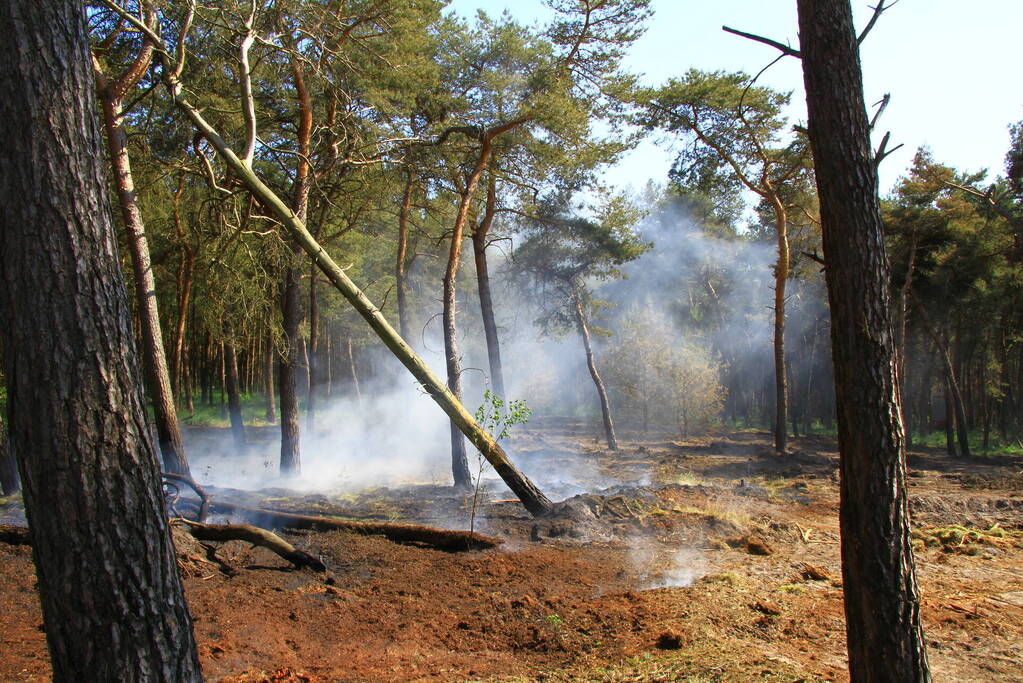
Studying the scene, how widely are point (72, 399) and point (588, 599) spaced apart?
188 inches

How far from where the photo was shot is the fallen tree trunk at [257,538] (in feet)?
22.2

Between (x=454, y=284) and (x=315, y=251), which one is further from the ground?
(x=454, y=284)

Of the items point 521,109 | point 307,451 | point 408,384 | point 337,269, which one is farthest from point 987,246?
point 408,384

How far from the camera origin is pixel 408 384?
1288 inches

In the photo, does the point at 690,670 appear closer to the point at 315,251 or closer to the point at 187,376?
the point at 315,251

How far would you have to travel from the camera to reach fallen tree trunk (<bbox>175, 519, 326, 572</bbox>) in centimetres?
677

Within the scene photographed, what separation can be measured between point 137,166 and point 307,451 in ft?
32.8

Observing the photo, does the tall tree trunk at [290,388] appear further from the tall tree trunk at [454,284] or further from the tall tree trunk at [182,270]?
the tall tree trunk at [182,270]

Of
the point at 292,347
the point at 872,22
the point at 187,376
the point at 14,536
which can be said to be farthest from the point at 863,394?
the point at 187,376

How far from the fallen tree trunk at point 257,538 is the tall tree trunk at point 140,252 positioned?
12.2 feet

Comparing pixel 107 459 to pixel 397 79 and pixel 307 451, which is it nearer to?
pixel 397 79

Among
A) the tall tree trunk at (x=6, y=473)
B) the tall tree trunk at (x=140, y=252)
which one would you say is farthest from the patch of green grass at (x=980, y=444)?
the tall tree trunk at (x=6, y=473)

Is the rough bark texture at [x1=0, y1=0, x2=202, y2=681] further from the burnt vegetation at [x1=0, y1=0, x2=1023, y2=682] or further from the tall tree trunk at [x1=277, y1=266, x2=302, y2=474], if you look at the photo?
the tall tree trunk at [x1=277, y1=266, x2=302, y2=474]

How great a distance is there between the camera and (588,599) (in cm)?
631
